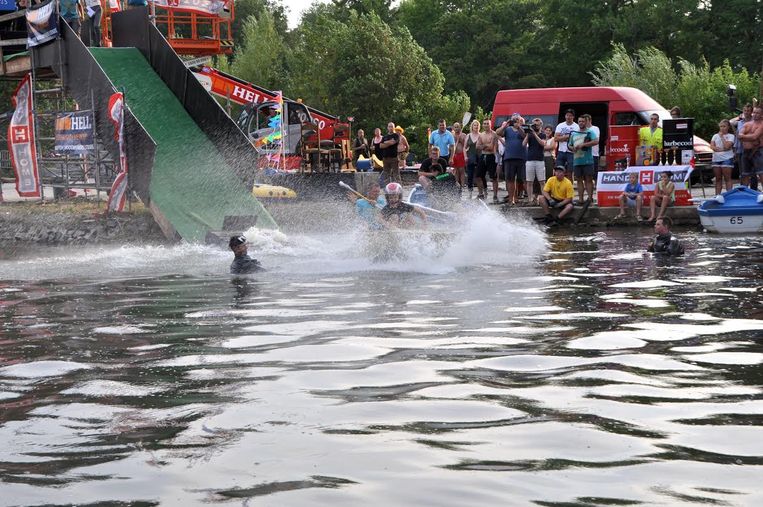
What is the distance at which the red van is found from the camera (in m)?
28.7

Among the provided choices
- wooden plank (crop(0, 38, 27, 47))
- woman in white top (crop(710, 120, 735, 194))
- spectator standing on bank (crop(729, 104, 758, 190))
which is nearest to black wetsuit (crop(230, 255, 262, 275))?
spectator standing on bank (crop(729, 104, 758, 190))

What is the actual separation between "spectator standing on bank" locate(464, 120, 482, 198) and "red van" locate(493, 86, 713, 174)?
3041 mm

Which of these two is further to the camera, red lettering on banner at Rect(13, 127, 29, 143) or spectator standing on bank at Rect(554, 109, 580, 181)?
red lettering on banner at Rect(13, 127, 29, 143)

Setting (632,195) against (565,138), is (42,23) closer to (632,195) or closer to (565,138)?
(565,138)

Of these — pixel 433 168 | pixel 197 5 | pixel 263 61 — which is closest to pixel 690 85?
pixel 197 5

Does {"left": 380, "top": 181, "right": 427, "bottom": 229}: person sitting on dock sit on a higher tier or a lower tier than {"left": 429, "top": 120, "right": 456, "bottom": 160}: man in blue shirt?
lower

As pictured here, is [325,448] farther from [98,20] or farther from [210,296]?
[98,20]

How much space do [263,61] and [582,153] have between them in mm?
55010

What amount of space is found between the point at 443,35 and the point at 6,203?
185ft

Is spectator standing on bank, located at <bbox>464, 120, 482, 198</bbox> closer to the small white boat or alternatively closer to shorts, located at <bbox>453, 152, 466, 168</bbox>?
shorts, located at <bbox>453, 152, 466, 168</bbox>

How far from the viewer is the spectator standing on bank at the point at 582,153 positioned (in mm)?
23484

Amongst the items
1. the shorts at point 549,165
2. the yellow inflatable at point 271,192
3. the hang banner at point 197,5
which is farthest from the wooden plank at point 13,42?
the shorts at point 549,165

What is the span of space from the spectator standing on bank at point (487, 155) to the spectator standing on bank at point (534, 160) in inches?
41.1

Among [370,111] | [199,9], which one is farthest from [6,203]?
[370,111]
